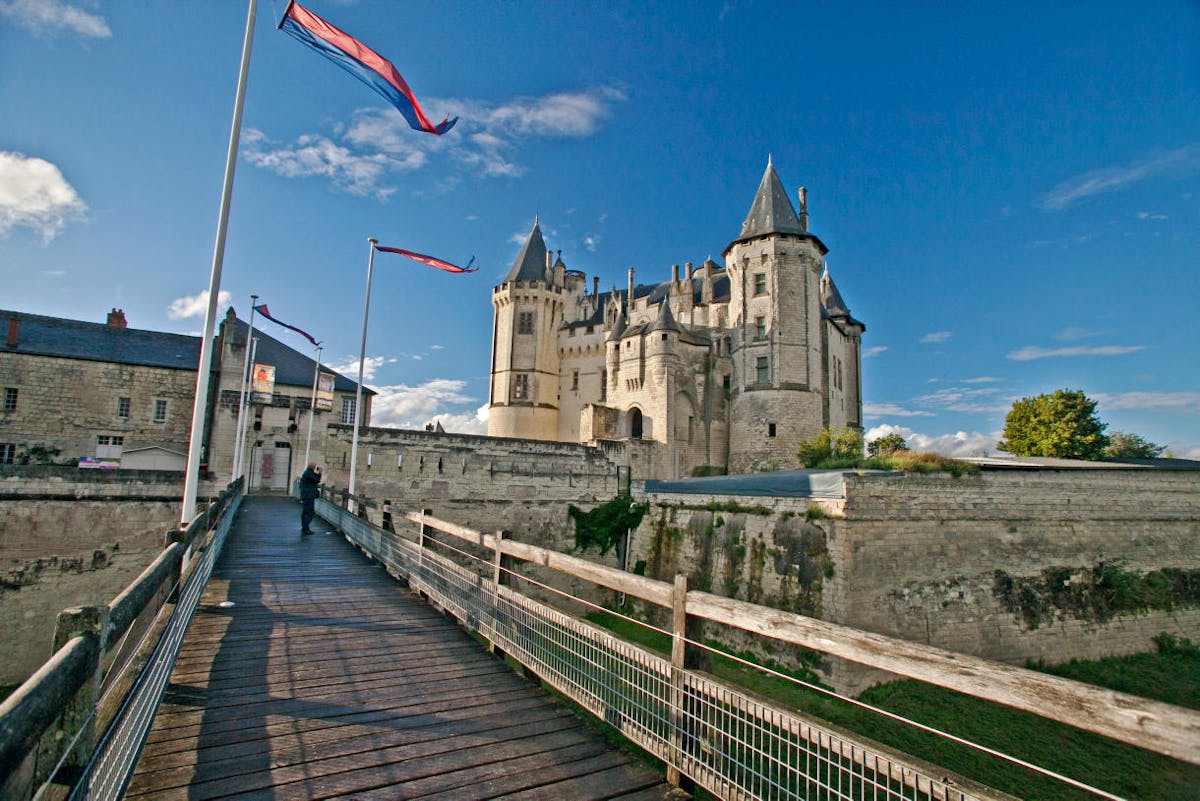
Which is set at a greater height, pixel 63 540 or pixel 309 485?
pixel 309 485

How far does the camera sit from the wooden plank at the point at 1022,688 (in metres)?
2.09

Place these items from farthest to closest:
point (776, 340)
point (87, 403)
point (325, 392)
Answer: point (776, 340), point (87, 403), point (325, 392)

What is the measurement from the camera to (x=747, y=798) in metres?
3.38

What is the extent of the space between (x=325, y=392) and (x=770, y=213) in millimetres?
26252

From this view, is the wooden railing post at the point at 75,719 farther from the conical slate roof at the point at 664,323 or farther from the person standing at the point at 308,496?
the conical slate roof at the point at 664,323

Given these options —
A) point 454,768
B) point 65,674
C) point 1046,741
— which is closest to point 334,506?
point 454,768

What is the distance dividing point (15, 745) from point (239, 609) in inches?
247

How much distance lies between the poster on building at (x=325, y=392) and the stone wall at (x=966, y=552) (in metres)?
14.7

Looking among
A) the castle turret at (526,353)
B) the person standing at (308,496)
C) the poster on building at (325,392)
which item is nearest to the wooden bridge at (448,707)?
the person standing at (308,496)

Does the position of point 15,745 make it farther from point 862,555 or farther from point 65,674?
point 862,555

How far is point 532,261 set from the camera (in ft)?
150

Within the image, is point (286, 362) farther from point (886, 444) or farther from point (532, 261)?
point (886, 444)

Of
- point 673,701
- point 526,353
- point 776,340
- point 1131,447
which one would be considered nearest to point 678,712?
point 673,701

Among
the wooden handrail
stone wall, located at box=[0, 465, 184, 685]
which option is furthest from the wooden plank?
stone wall, located at box=[0, 465, 184, 685]
